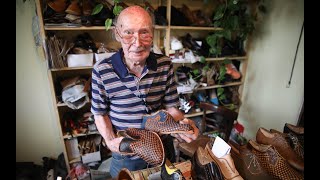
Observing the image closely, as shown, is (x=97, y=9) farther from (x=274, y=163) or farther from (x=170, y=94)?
(x=274, y=163)

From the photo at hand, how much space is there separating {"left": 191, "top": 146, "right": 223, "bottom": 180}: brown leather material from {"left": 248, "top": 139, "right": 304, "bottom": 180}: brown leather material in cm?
26

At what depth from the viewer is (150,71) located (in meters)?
1.03

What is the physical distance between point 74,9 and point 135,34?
1.07m

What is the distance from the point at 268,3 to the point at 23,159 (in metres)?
3.24

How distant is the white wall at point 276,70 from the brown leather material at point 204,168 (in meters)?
1.68

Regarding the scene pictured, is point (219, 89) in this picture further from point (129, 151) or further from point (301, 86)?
point (129, 151)

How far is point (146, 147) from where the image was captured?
76 centimetres

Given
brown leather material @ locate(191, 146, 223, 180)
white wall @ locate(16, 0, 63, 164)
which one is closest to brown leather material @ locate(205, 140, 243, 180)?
brown leather material @ locate(191, 146, 223, 180)

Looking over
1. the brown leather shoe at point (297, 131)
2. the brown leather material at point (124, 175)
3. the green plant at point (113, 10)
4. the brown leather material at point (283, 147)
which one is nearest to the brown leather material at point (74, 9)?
the green plant at point (113, 10)

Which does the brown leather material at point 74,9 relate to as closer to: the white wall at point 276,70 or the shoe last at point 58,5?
the shoe last at point 58,5

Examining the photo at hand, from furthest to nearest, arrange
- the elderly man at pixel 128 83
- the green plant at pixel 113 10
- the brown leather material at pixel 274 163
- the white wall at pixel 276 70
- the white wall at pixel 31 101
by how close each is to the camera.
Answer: the white wall at pixel 276 70 < the white wall at pixel 31 101 < the green plant at pixel 113 10 < the elderly man at pixel 128 83 < the brown leather material at pixel 274 163

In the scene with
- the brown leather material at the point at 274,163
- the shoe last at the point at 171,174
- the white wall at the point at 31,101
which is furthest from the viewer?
the white wall at the point at 31,101

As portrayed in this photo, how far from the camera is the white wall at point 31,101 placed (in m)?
1.78

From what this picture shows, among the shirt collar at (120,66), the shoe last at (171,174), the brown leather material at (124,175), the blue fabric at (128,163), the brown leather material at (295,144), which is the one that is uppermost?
the shirt collar at (120,66)
